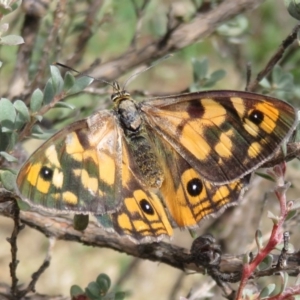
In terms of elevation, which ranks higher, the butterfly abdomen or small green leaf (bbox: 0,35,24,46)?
small green leaf (bbox: 0,35,24,46)

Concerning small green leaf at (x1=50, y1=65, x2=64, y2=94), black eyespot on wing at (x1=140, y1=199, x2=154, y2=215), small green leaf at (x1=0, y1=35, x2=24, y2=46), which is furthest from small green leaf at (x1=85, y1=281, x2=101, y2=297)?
small green leaf at (x1=0, y1=35, x2=24, y2=46)

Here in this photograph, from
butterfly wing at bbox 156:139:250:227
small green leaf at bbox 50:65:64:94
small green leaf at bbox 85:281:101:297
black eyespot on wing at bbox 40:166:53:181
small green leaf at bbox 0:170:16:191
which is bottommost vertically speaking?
small green leaf at bbox 85:281:101:297

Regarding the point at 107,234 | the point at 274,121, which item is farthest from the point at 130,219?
the point at 274,121

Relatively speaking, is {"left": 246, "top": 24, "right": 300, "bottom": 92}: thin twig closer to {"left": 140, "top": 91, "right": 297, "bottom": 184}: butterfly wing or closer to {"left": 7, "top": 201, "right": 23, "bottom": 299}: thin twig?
{"left": 140, "top": 91, "right": 297, "bottom": 184}: butterfly wing

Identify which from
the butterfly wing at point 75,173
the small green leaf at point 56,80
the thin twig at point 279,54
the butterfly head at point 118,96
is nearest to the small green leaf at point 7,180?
the butterfly wing at point 75,173

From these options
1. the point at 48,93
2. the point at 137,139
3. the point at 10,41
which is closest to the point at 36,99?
the point at 48,93

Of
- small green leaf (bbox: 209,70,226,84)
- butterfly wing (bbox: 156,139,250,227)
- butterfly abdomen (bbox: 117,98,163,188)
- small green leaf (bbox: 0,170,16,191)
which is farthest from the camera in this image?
small green leaf (bbox: 209,70,226,84)

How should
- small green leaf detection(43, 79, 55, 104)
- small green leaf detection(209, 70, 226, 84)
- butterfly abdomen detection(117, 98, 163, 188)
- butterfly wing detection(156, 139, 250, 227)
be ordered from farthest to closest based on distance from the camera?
small green leaf detection(209, 70, 226, 84) → butterfly abdomen detection(117, 98, 163, 188) → butterfly wing detection(156, 139, 250, 227) → small green leaf detection(43, 79, 55, 104)

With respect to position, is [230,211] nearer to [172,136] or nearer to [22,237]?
[172,136]
